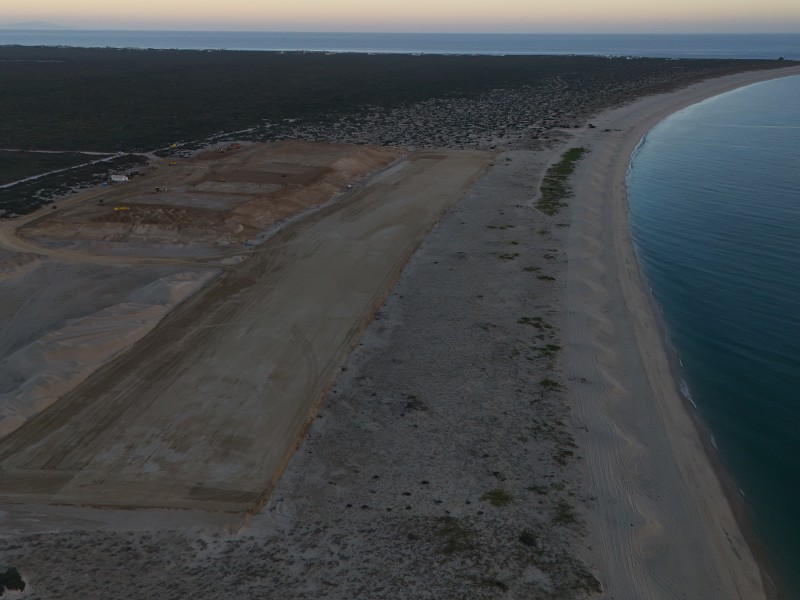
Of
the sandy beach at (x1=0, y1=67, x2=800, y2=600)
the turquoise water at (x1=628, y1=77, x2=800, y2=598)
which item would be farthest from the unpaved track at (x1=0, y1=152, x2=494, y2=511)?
the turquoise water at (x1=628, y1=77, x2=800, y2=598)

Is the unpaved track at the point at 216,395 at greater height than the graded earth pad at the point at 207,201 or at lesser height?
lesser

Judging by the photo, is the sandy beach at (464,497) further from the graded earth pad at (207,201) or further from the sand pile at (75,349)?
the graded earth pad at (207,201)

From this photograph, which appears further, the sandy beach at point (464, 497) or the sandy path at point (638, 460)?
the sandy path at point (638, 460)

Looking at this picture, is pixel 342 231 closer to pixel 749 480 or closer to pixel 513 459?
pixel 513 459

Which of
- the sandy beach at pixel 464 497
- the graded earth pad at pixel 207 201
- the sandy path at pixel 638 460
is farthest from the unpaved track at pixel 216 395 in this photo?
the sandy path at pixel 638 460

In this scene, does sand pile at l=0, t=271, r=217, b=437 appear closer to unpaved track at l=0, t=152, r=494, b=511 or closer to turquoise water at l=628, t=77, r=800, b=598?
unpaved track at l=0, t=152, r=494, b=511

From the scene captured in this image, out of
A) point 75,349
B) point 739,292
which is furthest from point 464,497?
point 739,292
